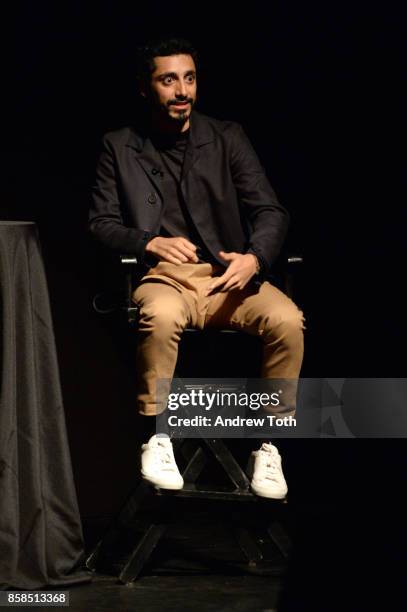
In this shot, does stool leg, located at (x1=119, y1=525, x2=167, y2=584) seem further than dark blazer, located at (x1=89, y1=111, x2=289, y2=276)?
No

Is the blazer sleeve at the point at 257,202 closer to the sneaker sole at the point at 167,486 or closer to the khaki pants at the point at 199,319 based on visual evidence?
the khaki pants at the point at 199,319

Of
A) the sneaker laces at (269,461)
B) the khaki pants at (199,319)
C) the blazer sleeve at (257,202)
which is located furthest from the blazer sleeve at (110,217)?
the sneaker laces at (269,461)

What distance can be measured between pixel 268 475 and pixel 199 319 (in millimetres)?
576

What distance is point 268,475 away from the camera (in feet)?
10.9

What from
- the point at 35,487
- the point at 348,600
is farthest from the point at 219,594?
the point at 35,487

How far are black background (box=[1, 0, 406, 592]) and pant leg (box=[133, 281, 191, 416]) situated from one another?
2.99 ft

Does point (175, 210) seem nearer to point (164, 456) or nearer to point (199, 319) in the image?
point (199, 319)

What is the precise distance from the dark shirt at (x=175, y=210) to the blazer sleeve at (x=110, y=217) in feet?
0.54

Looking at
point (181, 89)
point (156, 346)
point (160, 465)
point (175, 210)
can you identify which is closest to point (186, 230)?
point (175, 210)

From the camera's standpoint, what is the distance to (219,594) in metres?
3.07

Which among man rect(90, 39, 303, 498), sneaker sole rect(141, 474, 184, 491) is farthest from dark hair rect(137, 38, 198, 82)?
sneaker sole rect(141, 474, 184, 491)

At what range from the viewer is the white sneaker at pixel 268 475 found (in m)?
3.27

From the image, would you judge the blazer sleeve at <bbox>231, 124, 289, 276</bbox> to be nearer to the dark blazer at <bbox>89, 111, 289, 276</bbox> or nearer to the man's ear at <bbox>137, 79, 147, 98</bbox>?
the dark blazer at <bbox>89, 111, 289, 276</bbox>

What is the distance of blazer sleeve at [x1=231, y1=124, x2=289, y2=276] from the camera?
3600 millimetres
